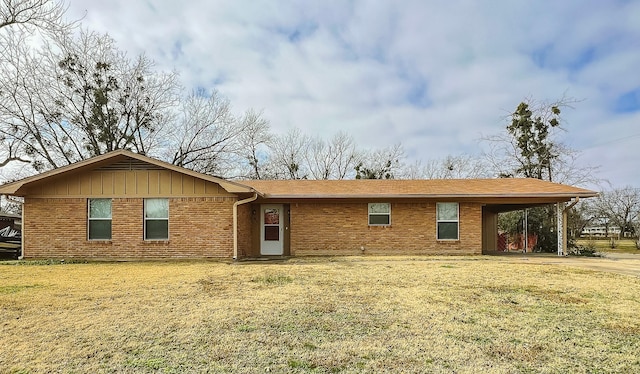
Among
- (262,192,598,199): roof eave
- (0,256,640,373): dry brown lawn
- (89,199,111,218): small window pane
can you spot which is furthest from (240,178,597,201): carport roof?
(0,256,640,373): dry brown lawn

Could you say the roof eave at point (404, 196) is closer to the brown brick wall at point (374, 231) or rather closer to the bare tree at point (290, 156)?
the brown brick wall at point (374, 231)

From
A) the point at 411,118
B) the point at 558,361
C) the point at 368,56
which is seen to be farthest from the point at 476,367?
the point at 411,118

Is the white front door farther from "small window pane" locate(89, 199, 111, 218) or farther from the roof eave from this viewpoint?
"small window pane" locate(89, 199, 111, 218)

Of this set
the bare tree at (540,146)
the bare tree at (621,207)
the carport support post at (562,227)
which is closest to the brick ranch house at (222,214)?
the carport support post at (562,227)

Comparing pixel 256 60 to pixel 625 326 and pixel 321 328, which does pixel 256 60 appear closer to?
pixel 321 328

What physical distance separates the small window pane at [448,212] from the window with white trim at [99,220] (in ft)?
36.1

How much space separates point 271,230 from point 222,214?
2.68 m

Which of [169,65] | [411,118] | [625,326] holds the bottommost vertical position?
[625,326]

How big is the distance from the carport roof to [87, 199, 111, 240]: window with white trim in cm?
490

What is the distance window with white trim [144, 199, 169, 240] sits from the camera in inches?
512

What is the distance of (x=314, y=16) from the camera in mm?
12000

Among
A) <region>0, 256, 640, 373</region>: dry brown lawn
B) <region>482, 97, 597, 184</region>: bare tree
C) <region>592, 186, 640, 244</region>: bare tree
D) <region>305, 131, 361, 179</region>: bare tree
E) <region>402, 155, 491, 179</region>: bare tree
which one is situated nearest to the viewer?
<region>0, 256, 640, 373</region>: dry brown lawn

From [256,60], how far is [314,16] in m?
4.10

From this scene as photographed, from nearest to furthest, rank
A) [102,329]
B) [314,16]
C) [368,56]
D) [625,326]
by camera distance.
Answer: [102,329], [625,326], [314,16], [368,56]
